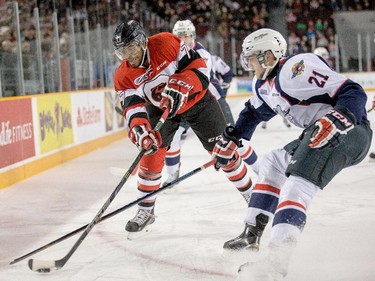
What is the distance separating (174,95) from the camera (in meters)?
3.28

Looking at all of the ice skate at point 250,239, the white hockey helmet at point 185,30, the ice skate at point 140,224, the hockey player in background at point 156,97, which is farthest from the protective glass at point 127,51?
the white hockey helmet at point 185,30

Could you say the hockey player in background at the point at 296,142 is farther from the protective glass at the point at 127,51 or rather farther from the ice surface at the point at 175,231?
the protective glass at the point at 127,51

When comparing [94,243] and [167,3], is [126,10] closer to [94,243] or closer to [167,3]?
[167,3]

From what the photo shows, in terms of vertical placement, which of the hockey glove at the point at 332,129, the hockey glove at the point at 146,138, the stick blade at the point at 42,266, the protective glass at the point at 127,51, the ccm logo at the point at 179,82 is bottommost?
the stick blade at the point at 42,266

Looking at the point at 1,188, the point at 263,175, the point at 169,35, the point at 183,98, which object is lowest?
the point at 1,188

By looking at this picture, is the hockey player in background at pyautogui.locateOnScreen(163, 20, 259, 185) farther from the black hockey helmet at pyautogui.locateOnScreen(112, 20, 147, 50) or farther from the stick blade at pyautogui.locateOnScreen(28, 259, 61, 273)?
the stick blade at pyautogui.locateOnScreen(28, 259, 61, 273)

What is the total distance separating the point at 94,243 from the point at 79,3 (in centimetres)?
557

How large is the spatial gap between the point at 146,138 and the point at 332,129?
1.16m

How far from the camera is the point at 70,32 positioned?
771 centimetres

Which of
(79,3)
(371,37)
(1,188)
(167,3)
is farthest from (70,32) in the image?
(167,3)

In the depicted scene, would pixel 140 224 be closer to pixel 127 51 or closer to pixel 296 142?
pixel 127 51

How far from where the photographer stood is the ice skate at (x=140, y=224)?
3371mm

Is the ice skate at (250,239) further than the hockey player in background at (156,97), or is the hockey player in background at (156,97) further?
the hockey player in background at (156,97)

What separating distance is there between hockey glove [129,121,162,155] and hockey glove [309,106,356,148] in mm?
1075
